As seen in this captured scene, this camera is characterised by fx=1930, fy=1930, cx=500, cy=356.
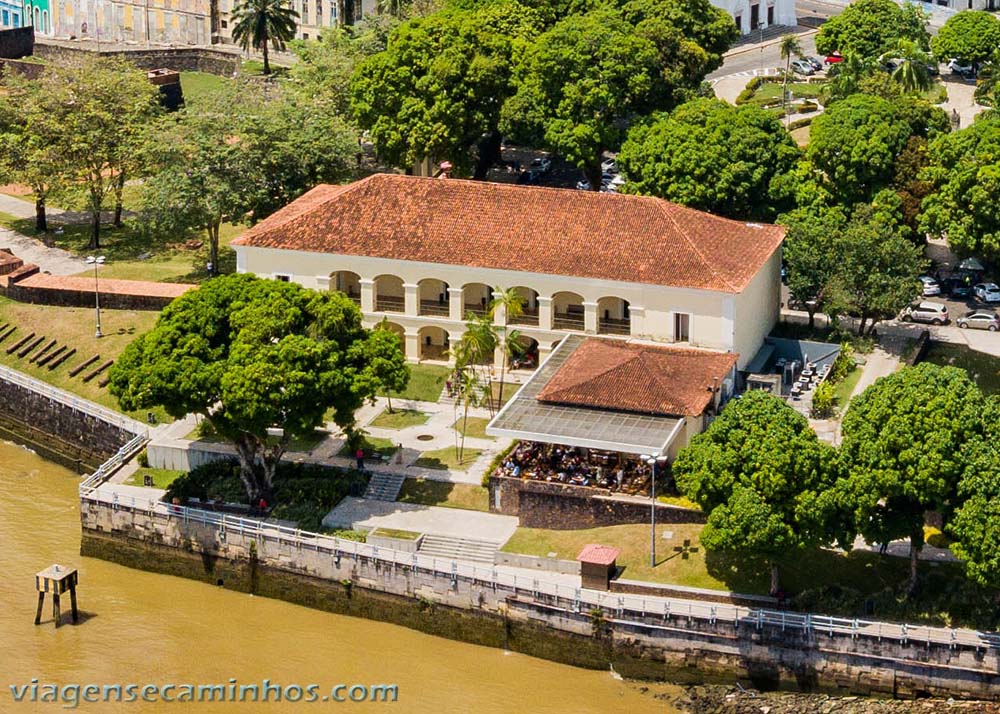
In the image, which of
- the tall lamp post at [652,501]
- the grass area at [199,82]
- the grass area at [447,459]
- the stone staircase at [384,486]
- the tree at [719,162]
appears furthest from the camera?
the grass area at [199,82]

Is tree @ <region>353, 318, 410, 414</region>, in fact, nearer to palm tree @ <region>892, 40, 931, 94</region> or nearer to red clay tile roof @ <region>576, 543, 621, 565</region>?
red clay tile roof @ <region>576, 543, 621, 565</region>

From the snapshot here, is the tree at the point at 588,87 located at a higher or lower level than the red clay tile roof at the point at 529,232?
higher

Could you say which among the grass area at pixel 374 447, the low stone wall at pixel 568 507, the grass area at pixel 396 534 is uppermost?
the grass area at pixel 374 447

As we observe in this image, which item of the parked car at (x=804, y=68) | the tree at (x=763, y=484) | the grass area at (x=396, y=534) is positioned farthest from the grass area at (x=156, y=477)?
the parked car at (x=804, y=68)

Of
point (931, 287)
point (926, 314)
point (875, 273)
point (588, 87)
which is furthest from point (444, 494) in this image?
point (931, 287)

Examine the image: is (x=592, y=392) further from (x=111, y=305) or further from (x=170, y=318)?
(x=111, y=305)

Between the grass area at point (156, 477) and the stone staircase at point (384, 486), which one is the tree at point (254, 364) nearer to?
the stone staircase at point (384, 486)

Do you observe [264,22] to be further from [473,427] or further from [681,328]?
[681,328]
